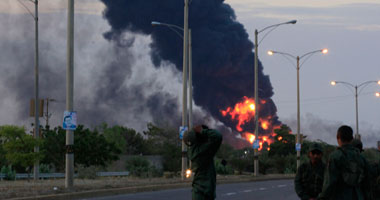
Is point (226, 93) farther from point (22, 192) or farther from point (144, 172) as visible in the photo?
point (22, 192)

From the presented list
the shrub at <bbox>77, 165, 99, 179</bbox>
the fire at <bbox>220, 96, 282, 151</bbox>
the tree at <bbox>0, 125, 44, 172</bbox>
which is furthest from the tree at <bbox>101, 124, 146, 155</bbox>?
the tree at <bbox>0, 125, 44, 172</bbox>

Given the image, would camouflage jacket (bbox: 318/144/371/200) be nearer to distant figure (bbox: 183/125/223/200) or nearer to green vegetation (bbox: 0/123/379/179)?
distant figure (bbox: 183/125/223/200)

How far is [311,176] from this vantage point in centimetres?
1064

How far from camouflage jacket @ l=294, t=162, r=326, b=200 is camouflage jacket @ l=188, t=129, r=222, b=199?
1.29 meters

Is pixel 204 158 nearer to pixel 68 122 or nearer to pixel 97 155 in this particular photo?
pixel 68 122

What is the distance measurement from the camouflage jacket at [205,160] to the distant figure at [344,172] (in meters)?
2.29

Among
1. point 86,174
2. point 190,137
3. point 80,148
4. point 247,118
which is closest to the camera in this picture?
point 190,137

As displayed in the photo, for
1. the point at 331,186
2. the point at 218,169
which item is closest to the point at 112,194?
the point at 331,186

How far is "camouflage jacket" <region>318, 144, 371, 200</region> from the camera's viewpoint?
26.9 feet

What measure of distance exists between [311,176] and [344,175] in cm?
242

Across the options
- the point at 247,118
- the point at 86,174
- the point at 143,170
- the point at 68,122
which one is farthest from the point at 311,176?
the point at 247,118

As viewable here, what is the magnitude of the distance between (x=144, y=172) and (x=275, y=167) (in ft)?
84.3

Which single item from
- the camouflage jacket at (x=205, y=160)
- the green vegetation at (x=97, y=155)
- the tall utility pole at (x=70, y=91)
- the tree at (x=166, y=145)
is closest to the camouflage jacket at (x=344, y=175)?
the camouflage jacket at (x=205, y=160)

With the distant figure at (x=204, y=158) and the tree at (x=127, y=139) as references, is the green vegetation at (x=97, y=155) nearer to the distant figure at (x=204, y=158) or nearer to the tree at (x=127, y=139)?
the tree at (x=127, y=139)
